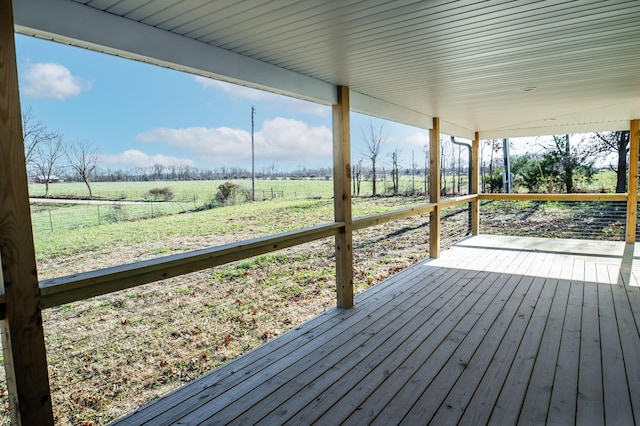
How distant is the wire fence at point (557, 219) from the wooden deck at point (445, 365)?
3.35 m

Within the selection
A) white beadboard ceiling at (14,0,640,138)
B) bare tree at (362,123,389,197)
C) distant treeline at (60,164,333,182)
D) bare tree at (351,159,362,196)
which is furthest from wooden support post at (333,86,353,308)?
bare tree at (362,123,389,197)

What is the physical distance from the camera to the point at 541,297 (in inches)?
155

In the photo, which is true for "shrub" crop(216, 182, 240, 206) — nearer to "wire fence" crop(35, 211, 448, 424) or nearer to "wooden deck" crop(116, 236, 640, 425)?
"wire fence" crop(35, 211, 448, 424)

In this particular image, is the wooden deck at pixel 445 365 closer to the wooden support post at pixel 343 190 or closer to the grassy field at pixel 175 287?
the wooden support post at pixel 343 190

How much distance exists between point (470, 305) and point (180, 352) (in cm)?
375

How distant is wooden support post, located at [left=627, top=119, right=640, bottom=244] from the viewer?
20.0ft

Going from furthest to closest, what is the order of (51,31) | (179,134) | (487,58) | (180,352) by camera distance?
(179,134)
(180,352)
(487,58)
(51,31)

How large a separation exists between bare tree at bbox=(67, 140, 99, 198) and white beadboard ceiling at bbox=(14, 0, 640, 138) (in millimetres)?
5214

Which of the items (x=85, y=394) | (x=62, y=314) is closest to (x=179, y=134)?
(x=62, y=314)

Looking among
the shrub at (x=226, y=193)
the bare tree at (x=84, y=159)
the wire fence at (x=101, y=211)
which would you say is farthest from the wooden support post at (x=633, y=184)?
the bare tree at (x=84, y=159)

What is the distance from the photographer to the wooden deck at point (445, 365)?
2014 millimetres

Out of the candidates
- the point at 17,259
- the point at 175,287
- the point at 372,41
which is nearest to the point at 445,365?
the point at 372,41

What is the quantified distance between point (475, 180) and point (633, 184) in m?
2.55

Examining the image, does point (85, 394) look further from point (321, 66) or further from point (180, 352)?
point (321, 66)
